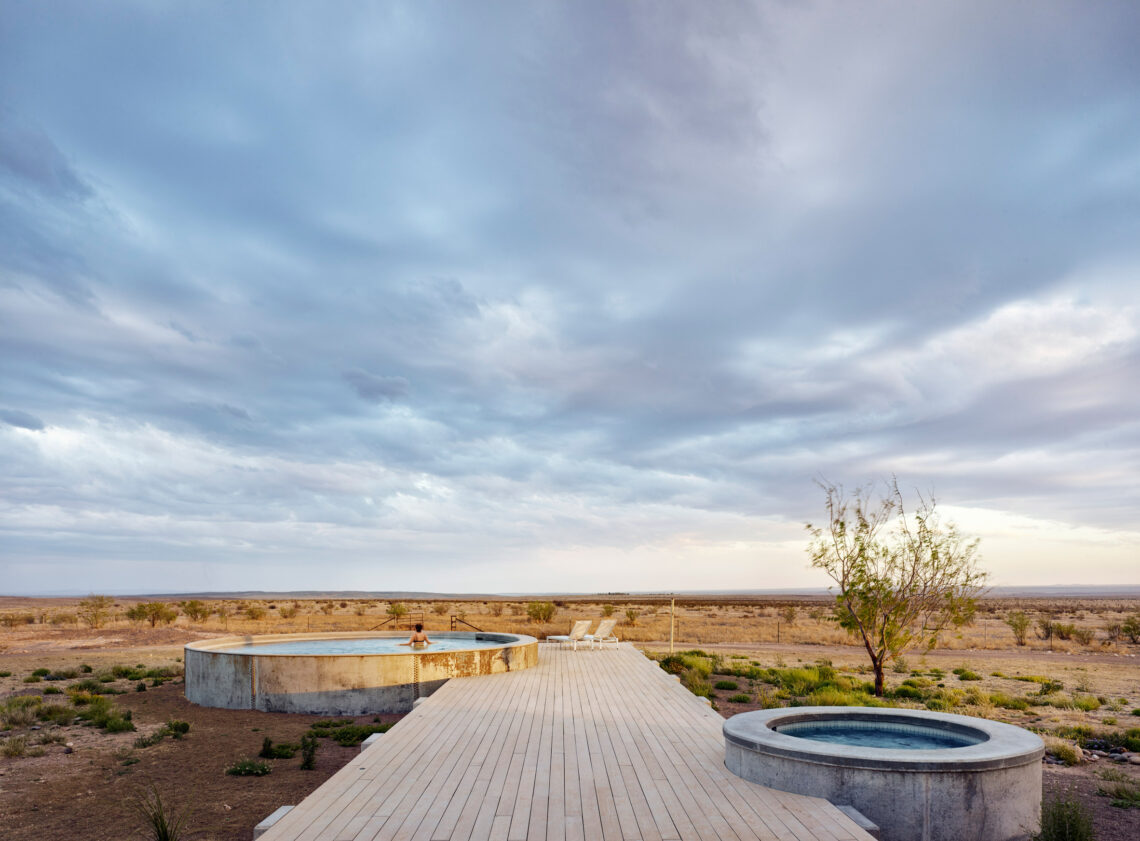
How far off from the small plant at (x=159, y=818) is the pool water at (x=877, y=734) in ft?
18.2

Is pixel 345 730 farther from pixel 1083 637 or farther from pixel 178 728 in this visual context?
pixel 1083 637

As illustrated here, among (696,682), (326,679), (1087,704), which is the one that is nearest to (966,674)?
(1087,704)

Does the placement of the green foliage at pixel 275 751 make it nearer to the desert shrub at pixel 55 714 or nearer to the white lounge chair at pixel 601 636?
the desert shrub at pixel 55 714

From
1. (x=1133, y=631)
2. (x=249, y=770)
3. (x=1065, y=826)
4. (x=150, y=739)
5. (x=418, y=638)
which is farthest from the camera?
(x=1133, y=631)

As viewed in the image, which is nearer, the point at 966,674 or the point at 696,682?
the point at 696,682

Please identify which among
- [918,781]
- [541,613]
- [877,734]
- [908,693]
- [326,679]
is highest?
[918,781]

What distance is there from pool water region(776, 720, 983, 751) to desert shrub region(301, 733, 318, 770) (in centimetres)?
530

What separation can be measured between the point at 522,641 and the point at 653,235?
10.1 meters

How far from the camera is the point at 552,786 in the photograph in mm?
5609

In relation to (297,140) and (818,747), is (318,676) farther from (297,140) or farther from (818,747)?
(297,140)

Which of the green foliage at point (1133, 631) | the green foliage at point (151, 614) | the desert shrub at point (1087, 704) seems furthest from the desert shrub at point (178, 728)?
the green foliage at point (1133, 631)

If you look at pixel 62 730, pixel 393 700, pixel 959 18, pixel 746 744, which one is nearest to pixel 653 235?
pixel 959 18

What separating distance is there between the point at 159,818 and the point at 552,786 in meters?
3.20

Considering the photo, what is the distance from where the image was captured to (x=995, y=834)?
5387 millimetres
